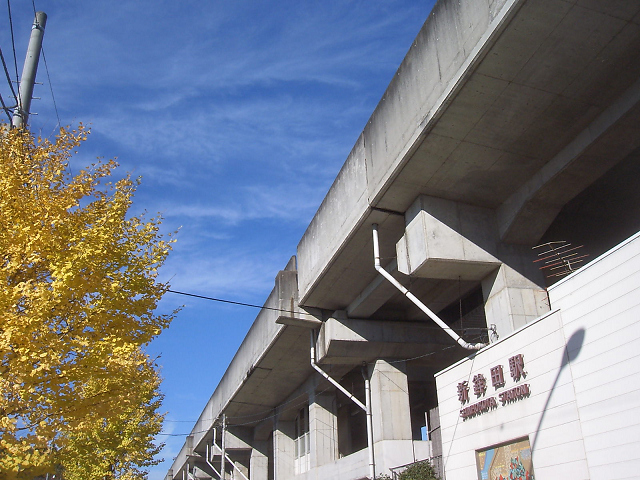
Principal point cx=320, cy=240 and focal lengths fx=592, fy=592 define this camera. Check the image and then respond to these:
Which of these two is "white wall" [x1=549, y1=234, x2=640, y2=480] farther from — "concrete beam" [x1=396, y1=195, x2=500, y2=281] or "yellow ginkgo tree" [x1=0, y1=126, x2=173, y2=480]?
"yellow ginkgo tree" [x1=0, y1=126, x2=173, y2=480]

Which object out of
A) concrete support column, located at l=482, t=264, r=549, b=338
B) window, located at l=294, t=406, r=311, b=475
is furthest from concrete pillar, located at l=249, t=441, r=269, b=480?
concrete support column, located at l=482, t=264, r=549, b=338

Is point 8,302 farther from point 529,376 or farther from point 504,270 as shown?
point 504,270

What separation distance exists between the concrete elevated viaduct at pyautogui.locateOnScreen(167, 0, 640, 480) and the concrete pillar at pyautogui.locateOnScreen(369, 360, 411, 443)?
0.18ft

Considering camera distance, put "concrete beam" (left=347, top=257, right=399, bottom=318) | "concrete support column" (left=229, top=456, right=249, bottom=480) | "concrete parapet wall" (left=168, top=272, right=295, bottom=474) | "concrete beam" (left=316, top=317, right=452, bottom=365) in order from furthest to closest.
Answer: "concrete support column" (left=229, top=456, right=249, bottom=480)
"concrete parapet wall" (left=168, top=272, right=295, bottom=474)
"concrete beam" (left=316, top=317, right=452, bottom=365)
"concrete beam" (left=347, top=257, right=399, bottom=318)

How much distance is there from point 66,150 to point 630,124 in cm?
1110

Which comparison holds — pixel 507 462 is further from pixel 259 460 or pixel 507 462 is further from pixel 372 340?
pixel 259 460

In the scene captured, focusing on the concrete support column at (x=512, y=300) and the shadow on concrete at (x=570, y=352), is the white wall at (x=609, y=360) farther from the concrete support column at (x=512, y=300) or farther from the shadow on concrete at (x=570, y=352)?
the concrete support column at (x=512, y=300)

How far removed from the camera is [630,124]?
464 inches

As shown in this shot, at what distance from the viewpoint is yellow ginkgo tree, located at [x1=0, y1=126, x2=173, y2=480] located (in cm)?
898

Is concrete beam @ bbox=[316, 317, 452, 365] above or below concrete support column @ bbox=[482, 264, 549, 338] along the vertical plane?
above

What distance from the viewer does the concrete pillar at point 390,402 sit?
2077 centimetres

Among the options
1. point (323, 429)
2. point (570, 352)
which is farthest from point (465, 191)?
point (323, 429)

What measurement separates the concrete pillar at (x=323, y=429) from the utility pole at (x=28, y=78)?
20.4 meters

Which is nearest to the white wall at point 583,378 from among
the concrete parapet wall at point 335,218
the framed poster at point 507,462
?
the framed poster at point 507,462
